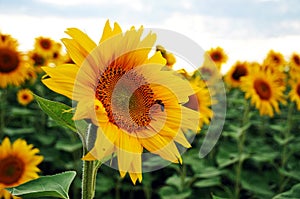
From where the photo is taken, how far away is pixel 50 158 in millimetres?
3701

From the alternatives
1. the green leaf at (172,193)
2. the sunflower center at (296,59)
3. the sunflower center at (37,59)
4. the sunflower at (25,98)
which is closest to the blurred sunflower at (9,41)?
the sunflower at (25,98)

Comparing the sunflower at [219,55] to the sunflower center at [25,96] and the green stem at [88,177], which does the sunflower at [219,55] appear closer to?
the sunflower center at [25,96]

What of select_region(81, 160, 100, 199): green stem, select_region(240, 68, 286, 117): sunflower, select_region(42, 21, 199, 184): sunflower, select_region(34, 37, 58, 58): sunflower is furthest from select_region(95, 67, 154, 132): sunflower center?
select_region(34, 37, 58, 58): sunflower

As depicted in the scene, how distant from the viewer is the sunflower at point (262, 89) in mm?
3549

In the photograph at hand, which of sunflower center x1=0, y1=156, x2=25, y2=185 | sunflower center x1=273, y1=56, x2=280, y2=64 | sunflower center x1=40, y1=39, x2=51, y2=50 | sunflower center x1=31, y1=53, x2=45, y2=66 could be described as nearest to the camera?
sunflower center x1=0, y1=156, x2=25, y2=185

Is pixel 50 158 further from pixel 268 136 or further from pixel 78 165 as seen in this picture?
pixel 268 136

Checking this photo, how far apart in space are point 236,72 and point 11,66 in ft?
7.00

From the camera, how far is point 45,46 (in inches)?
230

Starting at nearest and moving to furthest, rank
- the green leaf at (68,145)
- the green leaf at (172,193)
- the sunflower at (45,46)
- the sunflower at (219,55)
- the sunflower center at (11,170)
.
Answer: the sunflower center at (11,170) → the green leaf at (172,193) → the green leaf at (68,145) → the sunflower at (219,55) → the sunflower at (45,46)

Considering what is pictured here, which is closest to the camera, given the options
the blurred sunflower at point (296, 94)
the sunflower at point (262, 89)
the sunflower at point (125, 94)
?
the sunflower at point (125, 94)

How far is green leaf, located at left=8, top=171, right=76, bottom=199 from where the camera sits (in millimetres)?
1024

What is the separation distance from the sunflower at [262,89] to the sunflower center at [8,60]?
6.57 feet

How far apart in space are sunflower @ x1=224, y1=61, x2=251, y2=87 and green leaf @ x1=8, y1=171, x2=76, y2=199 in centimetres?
354

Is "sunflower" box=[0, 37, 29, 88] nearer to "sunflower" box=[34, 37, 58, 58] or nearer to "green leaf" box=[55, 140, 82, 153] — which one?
"green leaf" box=[55, 140, 82, 153]
